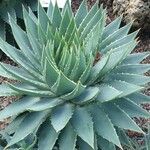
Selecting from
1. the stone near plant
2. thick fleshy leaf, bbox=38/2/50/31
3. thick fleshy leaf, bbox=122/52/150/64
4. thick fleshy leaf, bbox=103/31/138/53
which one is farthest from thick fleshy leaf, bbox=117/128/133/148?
the stone near plant

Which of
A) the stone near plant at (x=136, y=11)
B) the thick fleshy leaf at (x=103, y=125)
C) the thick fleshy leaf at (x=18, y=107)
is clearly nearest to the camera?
the thick fleshy leaf at (x=103, y=125)

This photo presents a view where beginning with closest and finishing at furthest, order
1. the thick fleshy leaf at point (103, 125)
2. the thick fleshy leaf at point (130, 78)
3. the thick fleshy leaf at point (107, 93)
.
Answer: the thick fleshy leaf at point (107, 93) < the thick fleshy leaf at point (103, 125) < the thick fleshy leaf at point (130, 78)

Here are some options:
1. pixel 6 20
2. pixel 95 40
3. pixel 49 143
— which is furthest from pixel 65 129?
pixel 6 20

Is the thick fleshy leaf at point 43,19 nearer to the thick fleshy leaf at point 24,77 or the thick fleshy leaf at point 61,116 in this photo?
the thick fleshy leaf at point 24,77

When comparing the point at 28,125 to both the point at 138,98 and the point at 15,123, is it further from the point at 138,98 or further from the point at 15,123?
the point at 138,98

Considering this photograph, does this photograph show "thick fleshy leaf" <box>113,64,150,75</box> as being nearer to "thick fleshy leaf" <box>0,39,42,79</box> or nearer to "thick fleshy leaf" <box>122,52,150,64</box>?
"thick fleshy leaf" <box>122,52,150,64</box>

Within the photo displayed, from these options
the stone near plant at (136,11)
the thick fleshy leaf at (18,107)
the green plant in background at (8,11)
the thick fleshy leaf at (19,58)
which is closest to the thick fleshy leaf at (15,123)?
the thick fleshy leaf at (18,107)

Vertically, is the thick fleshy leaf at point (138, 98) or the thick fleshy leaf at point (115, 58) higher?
the thick fleshy leaf at point (115, 58)
